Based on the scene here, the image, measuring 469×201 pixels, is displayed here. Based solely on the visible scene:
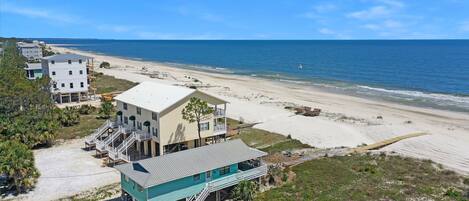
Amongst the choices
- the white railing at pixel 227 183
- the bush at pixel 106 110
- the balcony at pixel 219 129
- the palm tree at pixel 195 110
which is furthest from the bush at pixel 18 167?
the bush at pixel 106 110

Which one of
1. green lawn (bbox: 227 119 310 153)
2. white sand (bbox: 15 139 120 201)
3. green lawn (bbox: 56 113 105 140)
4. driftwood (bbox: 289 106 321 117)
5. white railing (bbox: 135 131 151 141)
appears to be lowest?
white sand (bbox: 15 139 120 201)

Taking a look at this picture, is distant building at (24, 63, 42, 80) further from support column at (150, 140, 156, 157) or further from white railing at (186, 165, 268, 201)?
white railing at (186, 165, 268, 201)

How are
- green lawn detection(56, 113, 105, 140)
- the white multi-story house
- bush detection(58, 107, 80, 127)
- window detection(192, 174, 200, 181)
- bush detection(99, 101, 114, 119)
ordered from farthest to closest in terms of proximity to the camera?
the white multi-story house
bush detection(99, 101, 114, 119)
bush detection(58, 107, 80, 127)
green lawn detection(56, 113, 105, 140)
window detection(192, 174, 200, 181)

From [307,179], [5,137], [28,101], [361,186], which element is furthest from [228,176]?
[28,101]

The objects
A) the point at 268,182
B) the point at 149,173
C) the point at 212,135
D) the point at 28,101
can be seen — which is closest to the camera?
the point at 149,173

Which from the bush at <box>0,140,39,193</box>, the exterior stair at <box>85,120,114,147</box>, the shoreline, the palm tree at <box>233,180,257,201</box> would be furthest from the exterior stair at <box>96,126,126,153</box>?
the shoreline

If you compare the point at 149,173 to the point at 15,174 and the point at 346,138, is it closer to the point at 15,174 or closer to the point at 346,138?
the point at 15,174
